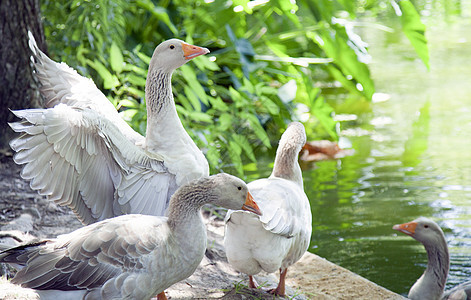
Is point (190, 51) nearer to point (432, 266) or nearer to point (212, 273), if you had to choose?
point (212, 273)

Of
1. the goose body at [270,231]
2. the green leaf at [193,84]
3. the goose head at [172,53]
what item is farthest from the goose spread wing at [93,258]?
the green leaf at [193,84]

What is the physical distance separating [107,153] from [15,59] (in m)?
2.48

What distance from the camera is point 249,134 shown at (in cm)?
891

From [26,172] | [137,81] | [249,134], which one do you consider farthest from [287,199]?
[249,134]

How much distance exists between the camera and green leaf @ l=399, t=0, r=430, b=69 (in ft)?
26.6

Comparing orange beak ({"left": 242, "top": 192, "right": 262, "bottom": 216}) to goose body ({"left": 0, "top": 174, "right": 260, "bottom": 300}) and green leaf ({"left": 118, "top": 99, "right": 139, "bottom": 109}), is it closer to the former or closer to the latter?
goose body ({"left": 0, "top": 174, "right": 260, "bottom": 300})

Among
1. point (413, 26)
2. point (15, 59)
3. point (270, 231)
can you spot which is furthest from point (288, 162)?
point (413, 26)

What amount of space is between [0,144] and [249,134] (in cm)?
373

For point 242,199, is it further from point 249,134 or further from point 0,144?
point 249,134

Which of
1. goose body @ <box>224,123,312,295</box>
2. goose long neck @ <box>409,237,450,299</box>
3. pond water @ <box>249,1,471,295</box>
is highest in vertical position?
goose body @ <box>224,123,312,295</box>

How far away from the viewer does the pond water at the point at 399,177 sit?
5770 millimetres

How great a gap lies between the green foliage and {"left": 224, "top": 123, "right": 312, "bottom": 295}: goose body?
6.66ft

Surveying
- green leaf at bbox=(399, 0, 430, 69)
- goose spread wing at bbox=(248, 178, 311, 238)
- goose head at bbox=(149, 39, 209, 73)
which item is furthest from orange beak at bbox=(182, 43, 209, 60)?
green leaf at bbox=(399, 0, 430, 69)

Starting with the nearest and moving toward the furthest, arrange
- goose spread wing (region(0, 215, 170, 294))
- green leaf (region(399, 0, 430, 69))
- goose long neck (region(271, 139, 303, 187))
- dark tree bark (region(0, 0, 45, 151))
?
goose spread wing (region(0, 215, 170, 294)) < goose long neck (region(271, 139, 303, 187)) < dark tree bark (region(0, 0, 45, 151)) < green leaf (region(399, 0, 430, 69))
